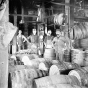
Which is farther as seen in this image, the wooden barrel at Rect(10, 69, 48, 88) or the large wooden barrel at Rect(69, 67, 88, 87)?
the large wooden barrel at Rect(69, 67, 88, 87)

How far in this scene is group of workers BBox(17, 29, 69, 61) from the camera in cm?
802

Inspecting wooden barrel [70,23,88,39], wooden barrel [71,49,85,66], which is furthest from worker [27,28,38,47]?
wooden barrel [71,49,85,66]

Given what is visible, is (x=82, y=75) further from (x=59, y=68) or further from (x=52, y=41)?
(x=52, y=41)

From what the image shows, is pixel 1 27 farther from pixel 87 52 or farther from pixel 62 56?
pixel 62 56

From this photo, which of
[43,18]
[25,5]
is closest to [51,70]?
[43,18]

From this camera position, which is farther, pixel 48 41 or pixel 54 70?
pixel 48 41

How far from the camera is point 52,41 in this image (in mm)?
10461

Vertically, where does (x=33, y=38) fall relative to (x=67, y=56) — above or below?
above

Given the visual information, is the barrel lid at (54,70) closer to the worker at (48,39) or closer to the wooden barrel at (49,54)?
the wooden barrel at (49,54)

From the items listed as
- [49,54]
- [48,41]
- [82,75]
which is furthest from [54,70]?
[48,41]

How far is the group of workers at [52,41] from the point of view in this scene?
26.3 ft

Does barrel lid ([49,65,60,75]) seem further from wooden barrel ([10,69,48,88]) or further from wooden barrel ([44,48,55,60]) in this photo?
wooden barrel ([44,48,55,60])

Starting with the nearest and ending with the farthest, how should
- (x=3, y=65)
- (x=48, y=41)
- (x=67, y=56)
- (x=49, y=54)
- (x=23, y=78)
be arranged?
1. (x=3, y=65)
2. (x=23, y=78)
3. (x=67, y=56)
4. (x=49, y=54)
5. (x=48, y=41)

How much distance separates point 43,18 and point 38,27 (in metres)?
2.64
